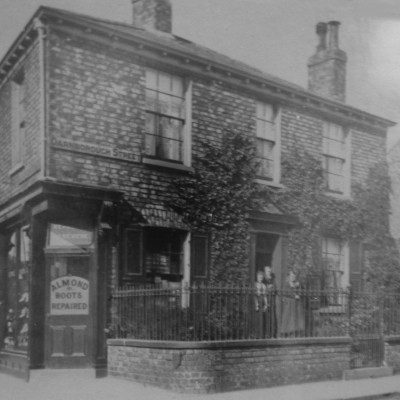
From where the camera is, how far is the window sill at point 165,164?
35.1ft

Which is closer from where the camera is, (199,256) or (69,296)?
(69,296)

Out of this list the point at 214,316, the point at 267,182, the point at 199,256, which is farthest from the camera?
the point at 267,182

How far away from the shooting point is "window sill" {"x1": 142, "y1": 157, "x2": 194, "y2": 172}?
35.1 feet

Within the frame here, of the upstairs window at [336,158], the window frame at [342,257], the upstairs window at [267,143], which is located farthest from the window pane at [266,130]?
the window frame at [342,257]

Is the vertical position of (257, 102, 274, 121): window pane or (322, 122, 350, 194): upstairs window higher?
(257, 102, 274, 121): window pane

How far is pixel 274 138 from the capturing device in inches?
523

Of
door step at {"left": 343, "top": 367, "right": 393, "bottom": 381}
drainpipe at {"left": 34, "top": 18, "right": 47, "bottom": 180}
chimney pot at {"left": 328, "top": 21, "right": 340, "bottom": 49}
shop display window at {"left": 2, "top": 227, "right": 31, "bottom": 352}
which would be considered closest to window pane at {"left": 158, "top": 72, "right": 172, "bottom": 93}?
drainpipe at {"left": 34, "top": 18, "right": 47, "bottom": 180}

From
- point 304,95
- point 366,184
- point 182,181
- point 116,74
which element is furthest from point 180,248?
point 366,184

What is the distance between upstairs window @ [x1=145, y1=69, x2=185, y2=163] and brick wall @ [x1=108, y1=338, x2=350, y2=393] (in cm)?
335

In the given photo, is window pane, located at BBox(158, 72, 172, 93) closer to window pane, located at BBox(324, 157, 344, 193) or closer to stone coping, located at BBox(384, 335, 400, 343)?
window pane, located at BBox(324, 157, 344, 193)

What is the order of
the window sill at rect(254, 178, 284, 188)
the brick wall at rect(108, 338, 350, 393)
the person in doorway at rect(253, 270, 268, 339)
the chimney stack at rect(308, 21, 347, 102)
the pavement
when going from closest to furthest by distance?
1. the pavement
2. the brick wall at rect(108, 338, 350, 393)
3. the person in doorway at rect(253, 270, 268, 339)
4. the window sill at rect(254, 178, 284, 188)
5. the chimney stack at rect(308, 21, 347, 102)

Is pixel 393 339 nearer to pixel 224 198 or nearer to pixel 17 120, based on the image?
pixel 224 198

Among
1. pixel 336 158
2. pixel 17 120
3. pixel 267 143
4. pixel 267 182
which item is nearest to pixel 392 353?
pixel 267 182

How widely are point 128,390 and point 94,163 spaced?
347 cm
